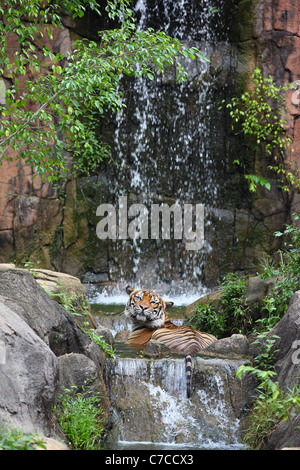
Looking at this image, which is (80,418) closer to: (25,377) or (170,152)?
(25,377)

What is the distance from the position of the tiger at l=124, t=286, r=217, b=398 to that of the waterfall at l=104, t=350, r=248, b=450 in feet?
2.45

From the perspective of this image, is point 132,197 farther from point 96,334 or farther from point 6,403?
point 6,403

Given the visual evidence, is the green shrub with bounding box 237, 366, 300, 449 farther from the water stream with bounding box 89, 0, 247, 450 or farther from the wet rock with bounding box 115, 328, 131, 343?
the water stream with bounding box 89, 0, 247, 450

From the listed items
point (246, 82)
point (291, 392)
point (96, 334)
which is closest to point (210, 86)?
point (246, 82)

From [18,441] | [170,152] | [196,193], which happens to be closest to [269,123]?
[196,193]

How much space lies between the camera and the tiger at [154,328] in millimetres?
7035

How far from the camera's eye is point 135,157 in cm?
1273

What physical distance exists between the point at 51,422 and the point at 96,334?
6.29ft

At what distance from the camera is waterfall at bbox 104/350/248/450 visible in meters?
5.42

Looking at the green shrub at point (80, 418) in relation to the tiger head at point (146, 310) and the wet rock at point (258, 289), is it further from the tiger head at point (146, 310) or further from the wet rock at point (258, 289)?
the wet rock at point (258, 289)

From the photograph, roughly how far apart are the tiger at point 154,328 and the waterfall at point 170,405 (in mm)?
747

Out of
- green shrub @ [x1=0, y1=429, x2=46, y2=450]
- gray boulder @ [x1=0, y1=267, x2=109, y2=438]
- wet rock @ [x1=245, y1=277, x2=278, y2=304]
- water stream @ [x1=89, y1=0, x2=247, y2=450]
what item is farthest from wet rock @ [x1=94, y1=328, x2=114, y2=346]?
water stream @ [x1=89, y1=0, x2=247, y2=450]

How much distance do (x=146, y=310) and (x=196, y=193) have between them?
5.51 m

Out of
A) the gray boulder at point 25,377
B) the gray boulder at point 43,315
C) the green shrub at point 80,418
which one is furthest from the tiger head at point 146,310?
the gray boulder at point 25,377
